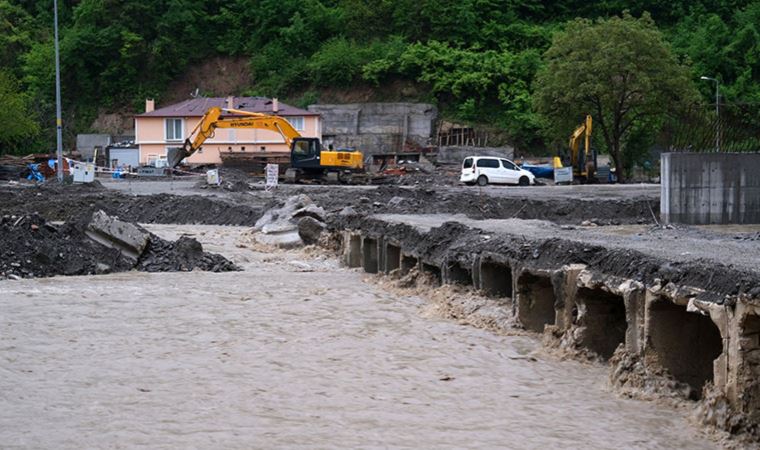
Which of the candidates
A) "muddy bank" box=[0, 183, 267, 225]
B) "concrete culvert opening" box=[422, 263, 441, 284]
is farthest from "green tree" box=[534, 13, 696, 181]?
"concrete culvert opening" box=[422, 263, 441, 284]

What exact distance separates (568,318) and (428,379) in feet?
7.46

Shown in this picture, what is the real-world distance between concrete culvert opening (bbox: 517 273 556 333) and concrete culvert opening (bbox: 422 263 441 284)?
11.9ft

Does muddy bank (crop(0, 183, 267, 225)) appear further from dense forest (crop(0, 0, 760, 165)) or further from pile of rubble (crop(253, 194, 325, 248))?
dense forest (crop(0, 0, 760, 165))

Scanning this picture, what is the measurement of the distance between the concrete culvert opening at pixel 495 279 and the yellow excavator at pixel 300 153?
32.2 metres

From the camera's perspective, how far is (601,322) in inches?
485

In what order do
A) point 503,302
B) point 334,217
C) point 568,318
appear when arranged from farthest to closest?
point 334,217 → point 503,302 → point 568,318

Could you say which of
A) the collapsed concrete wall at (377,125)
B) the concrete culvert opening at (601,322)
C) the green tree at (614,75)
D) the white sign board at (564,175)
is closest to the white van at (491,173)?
the white sign board at (564,175)

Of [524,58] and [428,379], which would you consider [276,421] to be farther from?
[524,58]

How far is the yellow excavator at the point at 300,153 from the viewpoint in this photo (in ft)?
156

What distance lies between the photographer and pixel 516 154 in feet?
215

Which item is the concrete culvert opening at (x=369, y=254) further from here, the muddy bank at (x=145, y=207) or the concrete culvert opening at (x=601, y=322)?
the muddy bank at (x=145, y=207)

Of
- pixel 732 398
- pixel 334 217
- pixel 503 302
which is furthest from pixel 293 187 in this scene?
pixel 732 398

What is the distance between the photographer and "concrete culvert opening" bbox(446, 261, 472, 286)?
647 inches

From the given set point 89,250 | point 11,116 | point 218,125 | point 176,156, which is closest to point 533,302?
point 89,250
